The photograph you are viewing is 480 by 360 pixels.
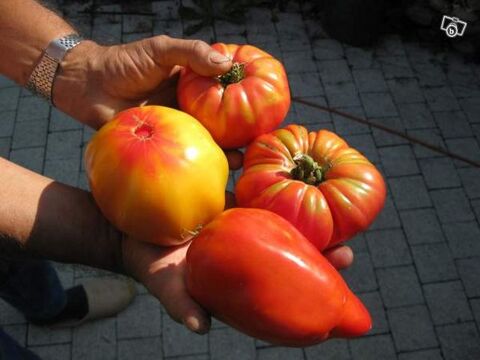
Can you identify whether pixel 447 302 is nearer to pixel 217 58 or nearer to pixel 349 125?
pixel 349 125

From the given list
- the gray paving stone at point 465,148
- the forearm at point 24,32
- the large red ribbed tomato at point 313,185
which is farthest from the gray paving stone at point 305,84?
the large red ribbed tomato at point 313,185

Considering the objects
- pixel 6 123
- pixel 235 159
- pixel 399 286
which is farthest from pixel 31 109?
pixel 399 286

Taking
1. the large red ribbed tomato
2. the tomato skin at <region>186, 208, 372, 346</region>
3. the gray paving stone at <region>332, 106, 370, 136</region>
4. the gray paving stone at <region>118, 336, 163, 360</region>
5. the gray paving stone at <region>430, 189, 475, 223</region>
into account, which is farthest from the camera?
the gray paving stone at <region>332, 106, 370, 136</region>

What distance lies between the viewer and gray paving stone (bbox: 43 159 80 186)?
4427mm

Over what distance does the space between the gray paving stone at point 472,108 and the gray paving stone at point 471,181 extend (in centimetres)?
55

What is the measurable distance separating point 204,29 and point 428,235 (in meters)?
2.85

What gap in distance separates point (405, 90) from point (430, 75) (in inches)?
13.3

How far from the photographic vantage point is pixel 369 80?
5.12m

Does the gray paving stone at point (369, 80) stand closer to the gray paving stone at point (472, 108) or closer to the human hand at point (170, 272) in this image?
the gray paving stone at point (472, 108)

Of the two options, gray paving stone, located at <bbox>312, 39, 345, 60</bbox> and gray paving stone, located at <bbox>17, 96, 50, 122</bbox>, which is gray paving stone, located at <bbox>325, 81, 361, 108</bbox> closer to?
gray paving stone, located at <bbox>312, 39, 345, 60</bbox>

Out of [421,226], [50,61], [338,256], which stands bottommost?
[421,226]

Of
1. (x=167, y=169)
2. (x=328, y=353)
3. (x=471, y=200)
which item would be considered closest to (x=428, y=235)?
(x=471, y=200)

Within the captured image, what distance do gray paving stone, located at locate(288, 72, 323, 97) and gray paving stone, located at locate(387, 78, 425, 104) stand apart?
666 millimetres

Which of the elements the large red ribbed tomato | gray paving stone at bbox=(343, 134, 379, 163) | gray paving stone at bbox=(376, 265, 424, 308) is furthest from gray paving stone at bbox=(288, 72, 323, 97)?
the large red ribbed tomato
